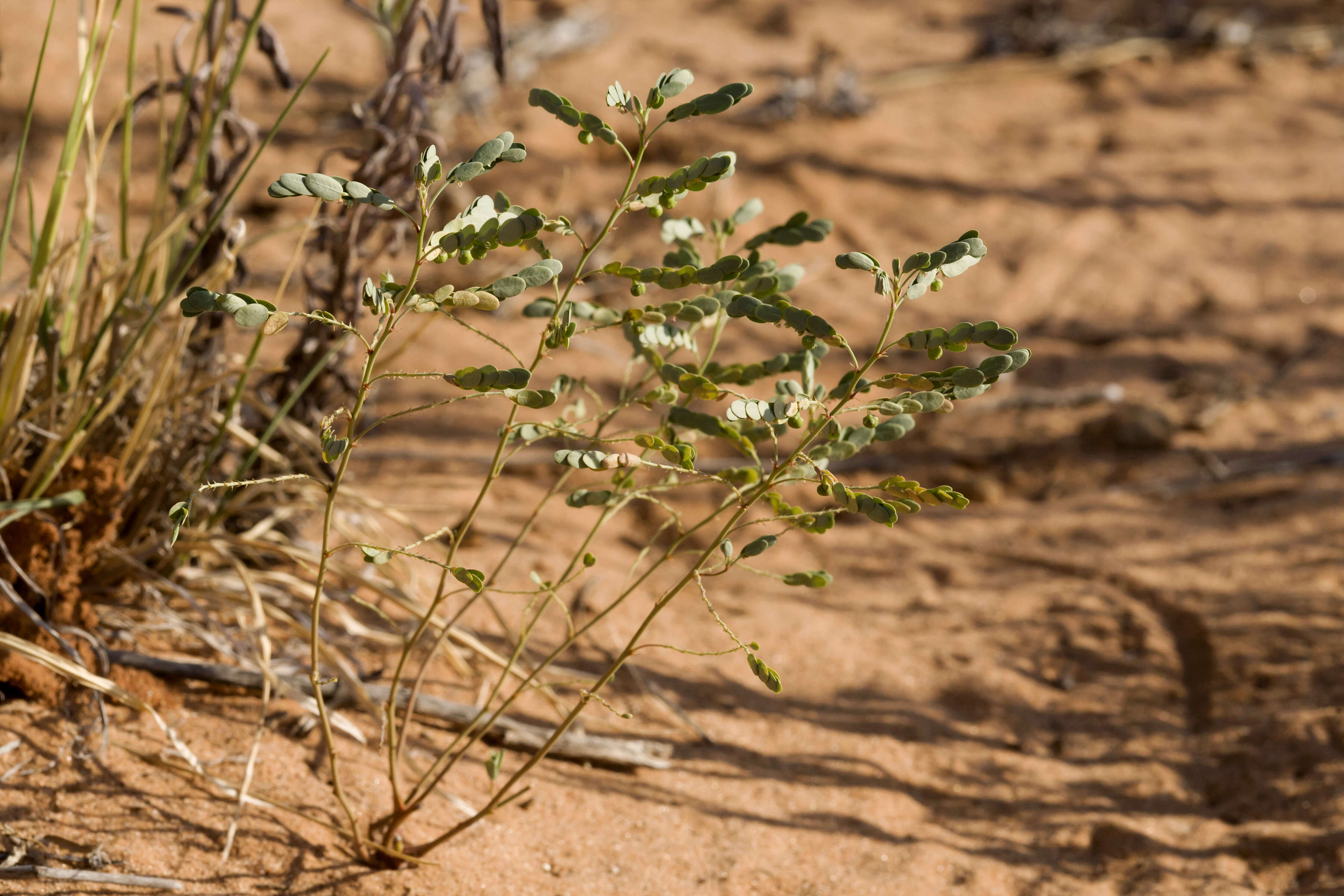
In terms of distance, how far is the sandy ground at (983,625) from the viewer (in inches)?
66.4

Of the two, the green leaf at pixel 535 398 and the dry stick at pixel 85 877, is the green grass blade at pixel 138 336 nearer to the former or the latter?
the dry stick at pixel 85 877

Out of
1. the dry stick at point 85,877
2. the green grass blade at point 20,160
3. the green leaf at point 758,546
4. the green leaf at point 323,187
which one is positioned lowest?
the dry stick at point 85,877

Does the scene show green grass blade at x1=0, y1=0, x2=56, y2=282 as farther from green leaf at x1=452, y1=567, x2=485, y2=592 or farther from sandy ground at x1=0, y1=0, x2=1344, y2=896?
green leaf at x1=452, y1=567, x2=485, y2=592

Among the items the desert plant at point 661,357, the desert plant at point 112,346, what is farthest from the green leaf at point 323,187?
the desert plant at point 112,346

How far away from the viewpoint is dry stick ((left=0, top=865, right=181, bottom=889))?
1.39m

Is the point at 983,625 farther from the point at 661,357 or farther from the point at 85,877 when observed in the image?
the point at 85,877

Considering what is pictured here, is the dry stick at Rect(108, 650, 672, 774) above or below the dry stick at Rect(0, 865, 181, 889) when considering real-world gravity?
above

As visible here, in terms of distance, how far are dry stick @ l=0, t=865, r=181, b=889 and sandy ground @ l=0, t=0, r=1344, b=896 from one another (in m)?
0.02

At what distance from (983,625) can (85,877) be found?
1853 mm

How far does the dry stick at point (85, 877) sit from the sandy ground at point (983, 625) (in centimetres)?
2

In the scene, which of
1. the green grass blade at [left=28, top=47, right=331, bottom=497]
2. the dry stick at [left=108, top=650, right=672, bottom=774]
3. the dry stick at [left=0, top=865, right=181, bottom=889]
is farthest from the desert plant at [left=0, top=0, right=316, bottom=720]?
the dry stick at [left=0, top=865, right=181, bottom=889]

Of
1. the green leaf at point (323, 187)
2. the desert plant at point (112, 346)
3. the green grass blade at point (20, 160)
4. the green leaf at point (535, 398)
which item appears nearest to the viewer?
the green leaf at point (323, 187)

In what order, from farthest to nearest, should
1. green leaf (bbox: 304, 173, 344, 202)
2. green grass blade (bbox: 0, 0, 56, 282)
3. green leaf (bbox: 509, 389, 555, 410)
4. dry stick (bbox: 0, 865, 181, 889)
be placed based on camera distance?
green grass blade (bbox: 0, 0, 56, 282), dry stick (bbox: 0, 865, 181, 889), green leaf (bbox: 509, 389, 555, 410), green leaf (bbox: 304, 173, 344, 202)

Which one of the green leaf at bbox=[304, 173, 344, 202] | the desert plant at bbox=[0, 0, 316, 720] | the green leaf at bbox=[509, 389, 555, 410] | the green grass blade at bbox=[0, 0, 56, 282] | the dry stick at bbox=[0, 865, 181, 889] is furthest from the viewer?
the desert plant at bbox=[0, 0, 316, 720]
